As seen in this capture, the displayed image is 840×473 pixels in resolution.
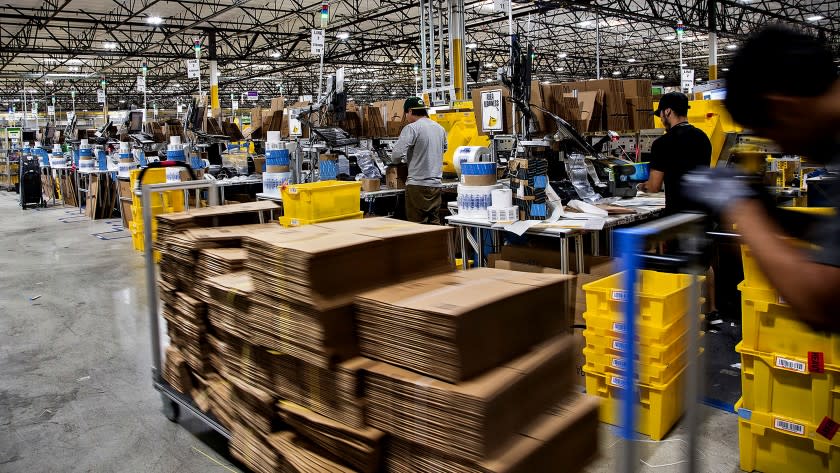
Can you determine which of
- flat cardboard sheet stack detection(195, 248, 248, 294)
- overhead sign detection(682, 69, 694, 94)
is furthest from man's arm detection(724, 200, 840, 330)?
overhead sign detection(682, 69, 694, 94)

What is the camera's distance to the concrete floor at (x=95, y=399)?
10.3 ft

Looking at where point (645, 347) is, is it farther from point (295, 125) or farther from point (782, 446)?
point (295, 125)

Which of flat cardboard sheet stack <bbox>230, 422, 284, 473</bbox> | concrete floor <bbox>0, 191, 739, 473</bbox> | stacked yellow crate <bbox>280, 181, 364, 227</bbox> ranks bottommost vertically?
concrete floor <bbox>0, 191, 739, 473</bbox>

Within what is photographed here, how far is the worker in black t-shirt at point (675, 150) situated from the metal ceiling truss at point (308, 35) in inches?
287

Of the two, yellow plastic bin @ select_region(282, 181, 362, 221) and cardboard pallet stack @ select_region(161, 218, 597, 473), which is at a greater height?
yellow plastic bin @ select_region(282, 181, 362, 221)

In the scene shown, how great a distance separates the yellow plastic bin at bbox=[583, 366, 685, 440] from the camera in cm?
319

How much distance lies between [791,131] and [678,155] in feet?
10.2

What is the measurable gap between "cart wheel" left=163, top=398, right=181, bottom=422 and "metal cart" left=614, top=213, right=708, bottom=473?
2.82 meters

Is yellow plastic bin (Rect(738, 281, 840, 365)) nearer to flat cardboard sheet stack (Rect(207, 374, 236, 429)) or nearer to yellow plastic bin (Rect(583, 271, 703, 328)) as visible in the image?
yellow plastic bin (Rect(583, 271, 703, 328))

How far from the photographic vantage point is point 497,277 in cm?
228

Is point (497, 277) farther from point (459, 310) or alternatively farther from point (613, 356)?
point (613, 356)

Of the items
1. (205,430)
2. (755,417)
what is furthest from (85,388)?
(755,417)

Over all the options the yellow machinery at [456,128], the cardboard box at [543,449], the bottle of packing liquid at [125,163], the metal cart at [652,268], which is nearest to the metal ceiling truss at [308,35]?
the yellow machinery at [456,128]

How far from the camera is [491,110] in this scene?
513cm
